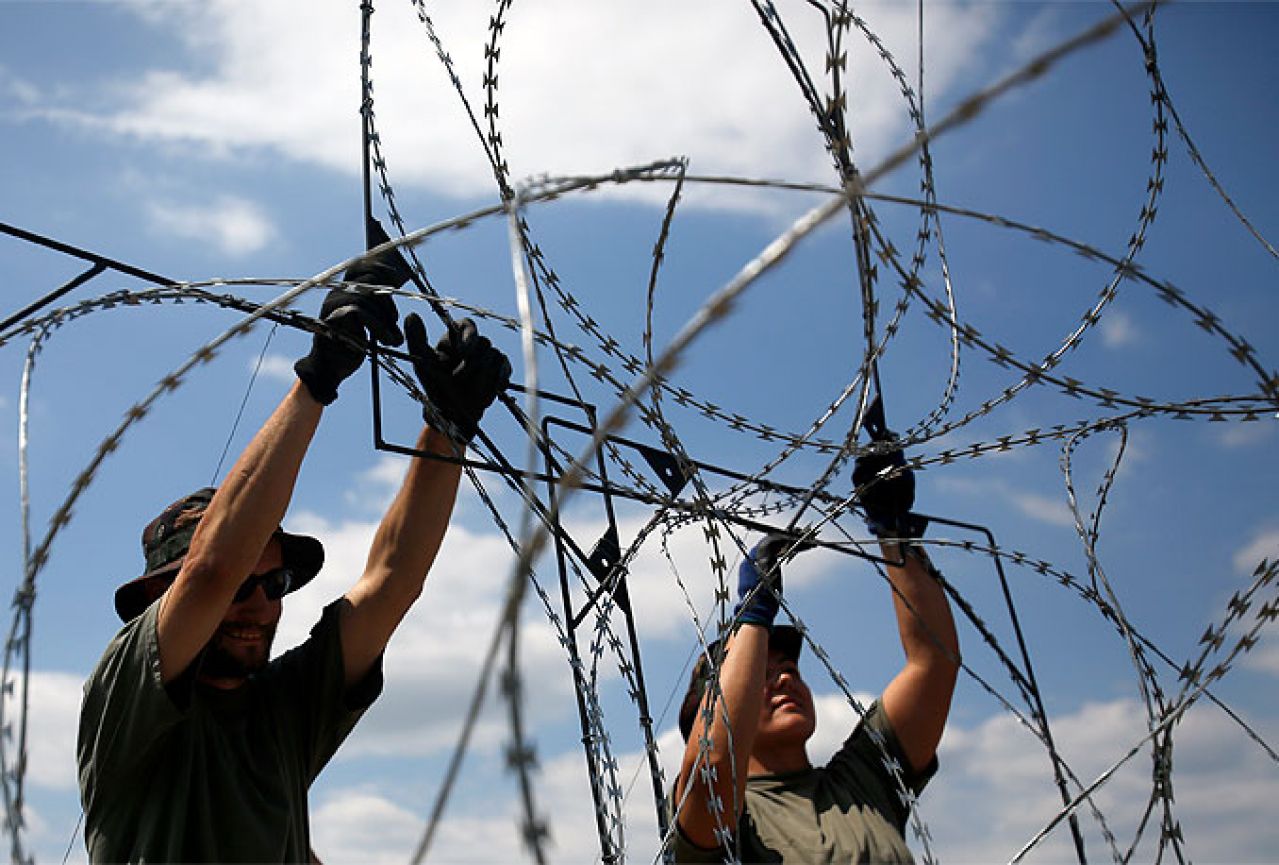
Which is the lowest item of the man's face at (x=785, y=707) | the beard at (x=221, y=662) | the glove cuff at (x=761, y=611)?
the beard at (x=221, y=662)

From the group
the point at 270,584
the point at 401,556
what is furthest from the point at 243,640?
the point at 401,556

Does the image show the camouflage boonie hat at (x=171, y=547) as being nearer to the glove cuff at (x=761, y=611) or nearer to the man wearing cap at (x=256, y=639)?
the man wearing cap at (x=256, y=639)

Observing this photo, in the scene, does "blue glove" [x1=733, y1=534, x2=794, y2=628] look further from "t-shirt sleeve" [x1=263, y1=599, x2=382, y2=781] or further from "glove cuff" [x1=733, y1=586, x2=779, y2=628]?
"t-shirt sleeve" [x1=263, y1=599, x2=382, y2=781]

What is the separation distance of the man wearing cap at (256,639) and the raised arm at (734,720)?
98 cm

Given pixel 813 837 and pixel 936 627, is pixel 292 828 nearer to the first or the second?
pixel 813 837

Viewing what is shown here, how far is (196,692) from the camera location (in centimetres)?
347

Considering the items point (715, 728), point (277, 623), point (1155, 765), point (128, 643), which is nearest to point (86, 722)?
point (128, 643)

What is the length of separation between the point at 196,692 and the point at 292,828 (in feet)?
1.39

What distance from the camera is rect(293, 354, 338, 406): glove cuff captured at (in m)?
3.67

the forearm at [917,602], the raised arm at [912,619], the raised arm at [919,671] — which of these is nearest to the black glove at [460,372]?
the raised arm at [912,619]

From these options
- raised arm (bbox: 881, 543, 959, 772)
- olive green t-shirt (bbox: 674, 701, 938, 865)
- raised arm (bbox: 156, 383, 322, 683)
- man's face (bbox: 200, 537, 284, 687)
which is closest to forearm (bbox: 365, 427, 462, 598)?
man's face (bbox: 200, 537, 284, 687)

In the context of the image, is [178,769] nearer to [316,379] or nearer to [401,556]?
[401,556]

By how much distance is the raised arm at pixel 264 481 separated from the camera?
3268mm

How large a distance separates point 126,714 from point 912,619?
301 cm
